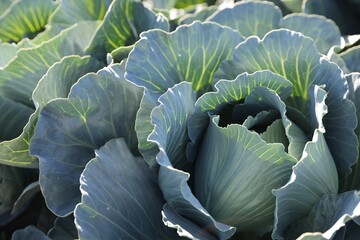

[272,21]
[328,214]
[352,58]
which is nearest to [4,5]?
[272,21]

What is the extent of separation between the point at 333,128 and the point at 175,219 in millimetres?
445

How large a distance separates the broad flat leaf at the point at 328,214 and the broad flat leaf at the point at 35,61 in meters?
0.74

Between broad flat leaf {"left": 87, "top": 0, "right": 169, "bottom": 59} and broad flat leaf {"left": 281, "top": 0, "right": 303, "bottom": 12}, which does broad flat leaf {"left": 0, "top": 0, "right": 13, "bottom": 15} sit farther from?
broad flat leaf {"left": 281, "top": 0, "right": 303, "bottom": 12}

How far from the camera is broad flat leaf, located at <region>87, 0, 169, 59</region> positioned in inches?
59.6

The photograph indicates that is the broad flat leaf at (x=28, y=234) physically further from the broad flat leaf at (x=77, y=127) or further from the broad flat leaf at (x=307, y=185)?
the broad flat leaf at (x=307, y=185)

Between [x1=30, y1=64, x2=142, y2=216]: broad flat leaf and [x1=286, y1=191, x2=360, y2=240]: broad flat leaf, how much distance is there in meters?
0.46

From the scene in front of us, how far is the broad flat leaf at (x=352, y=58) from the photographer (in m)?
1.50

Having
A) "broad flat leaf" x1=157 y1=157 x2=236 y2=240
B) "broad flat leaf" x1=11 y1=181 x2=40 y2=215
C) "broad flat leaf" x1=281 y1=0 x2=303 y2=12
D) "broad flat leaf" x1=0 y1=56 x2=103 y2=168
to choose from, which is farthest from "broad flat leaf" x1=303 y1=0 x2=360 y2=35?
"broad flat leaf" x1=11 y1=181 x2=40 y2=215

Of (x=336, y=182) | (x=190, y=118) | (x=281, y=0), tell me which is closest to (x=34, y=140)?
(x=190, y=118)

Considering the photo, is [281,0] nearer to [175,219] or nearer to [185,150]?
[185,150]

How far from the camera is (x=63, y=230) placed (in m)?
1.49

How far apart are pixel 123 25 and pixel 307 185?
688 millimetres

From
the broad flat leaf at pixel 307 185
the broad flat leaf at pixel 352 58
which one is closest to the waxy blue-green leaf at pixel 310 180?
the broad flat leaf at pixel 307 185

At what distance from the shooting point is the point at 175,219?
120cm
